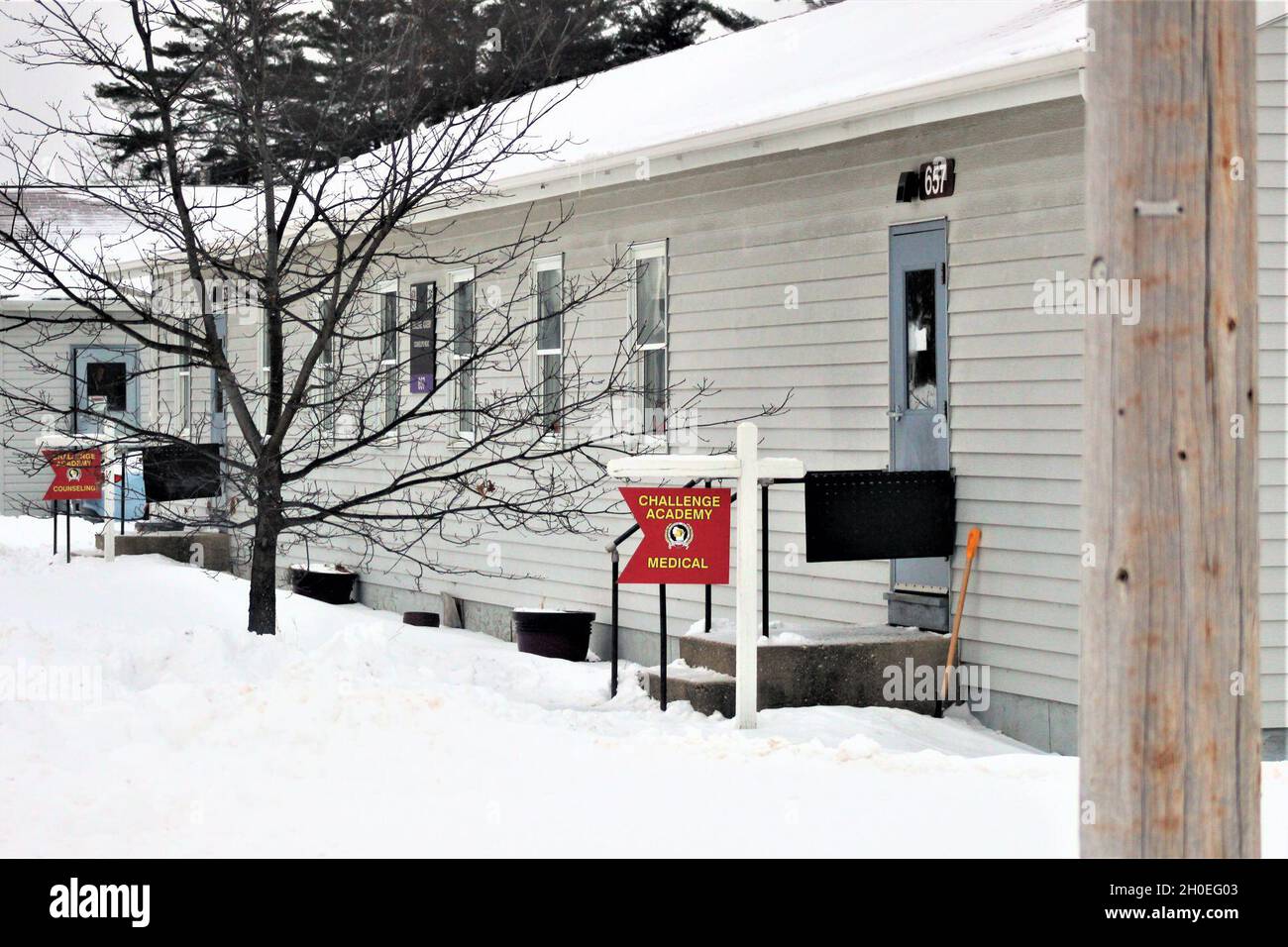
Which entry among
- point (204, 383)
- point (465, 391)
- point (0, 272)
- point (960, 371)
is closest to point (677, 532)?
point (960, 371)

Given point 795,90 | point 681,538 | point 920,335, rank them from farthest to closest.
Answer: point 795,90, point 920,335, point 681,538

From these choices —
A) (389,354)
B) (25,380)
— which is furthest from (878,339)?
(25,380)

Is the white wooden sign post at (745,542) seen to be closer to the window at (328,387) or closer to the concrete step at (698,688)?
the concrete step at (698,688)

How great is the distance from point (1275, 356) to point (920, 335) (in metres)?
2.31

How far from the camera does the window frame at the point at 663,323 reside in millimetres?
12516

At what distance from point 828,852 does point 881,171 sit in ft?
20.6

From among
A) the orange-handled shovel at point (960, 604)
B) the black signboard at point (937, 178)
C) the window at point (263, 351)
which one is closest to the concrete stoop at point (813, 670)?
the orange-handled shovel at point (960, 604)

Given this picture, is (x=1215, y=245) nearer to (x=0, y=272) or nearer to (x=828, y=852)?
(x=828, y=852)

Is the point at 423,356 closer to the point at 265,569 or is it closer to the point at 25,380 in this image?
the point at 265,569

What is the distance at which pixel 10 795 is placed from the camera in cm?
598

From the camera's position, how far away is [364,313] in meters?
12.7

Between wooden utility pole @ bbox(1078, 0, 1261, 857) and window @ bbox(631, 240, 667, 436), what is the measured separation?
31.7ft

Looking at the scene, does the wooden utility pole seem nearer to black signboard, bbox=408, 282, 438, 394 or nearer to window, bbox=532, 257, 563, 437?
window, bbox=532, 257, 563, 437

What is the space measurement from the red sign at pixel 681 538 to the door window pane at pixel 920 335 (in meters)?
2.20
